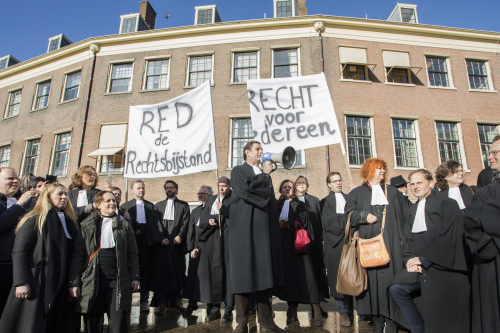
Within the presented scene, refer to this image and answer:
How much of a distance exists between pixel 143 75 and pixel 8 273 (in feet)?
46.8

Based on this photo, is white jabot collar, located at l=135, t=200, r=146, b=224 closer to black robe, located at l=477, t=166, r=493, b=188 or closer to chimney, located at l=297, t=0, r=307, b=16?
black robe, located at l=477, t=166, r=493, b=188

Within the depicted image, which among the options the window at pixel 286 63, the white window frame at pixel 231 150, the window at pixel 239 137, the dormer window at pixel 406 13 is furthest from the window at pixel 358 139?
the dormer window at pixel 406 13

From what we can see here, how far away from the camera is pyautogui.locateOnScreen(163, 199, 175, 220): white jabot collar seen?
6.06m

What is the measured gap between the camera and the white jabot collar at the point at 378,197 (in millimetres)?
3971

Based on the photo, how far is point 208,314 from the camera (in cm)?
493

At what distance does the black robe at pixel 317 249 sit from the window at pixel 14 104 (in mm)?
20870

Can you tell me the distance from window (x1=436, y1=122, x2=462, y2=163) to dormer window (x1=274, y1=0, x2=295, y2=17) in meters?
9.28

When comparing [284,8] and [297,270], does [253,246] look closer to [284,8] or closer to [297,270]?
[297,270]

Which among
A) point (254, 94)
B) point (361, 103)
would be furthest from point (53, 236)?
point (361, 103)

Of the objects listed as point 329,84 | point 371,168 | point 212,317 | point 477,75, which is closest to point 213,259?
point 212,317

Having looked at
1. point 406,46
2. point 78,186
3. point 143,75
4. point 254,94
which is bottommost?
point 78,186

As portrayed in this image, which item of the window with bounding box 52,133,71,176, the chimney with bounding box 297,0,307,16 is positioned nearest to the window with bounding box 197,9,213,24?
the chimney with bounding box 297,0,307,16

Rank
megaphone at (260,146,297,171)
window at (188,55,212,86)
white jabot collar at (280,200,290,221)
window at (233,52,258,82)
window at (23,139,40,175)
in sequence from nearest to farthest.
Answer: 1. megaphone at (260,146,297,171)
2. white jabot collar at (280,200,290,221)
3. window at (233,52,258,82)
4. window at (188,55,212,86)
5. window at (23,139,40,175)

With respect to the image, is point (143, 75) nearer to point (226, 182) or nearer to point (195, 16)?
point (195, 16)
